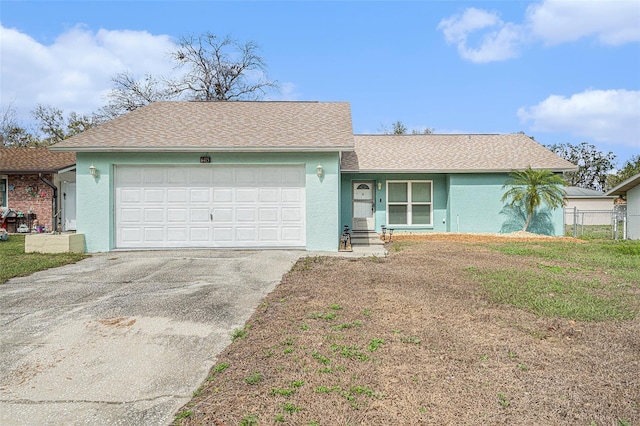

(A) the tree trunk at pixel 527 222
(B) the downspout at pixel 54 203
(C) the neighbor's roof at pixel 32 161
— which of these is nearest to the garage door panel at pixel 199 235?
(C) the neighbor's roof at pixel 32 161

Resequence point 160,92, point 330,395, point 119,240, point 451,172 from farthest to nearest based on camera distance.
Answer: point 160,92, point 451,172, point 119,240, point 330,395

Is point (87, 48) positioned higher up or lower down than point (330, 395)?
higher up

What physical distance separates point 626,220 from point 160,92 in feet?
94.3

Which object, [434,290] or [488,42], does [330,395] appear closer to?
[434,290]

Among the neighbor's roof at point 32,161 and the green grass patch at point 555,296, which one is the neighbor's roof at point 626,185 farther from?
the neighbor's roof at point 32,161

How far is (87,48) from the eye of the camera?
18.5m

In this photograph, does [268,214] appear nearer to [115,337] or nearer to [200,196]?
[200,196]

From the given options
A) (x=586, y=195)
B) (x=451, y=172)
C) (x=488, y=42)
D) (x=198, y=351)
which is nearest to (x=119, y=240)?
(x=198, y=351)

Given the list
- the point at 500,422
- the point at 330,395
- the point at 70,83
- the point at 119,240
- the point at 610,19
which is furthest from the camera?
the point at 70,83

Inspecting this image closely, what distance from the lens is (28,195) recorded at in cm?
1786

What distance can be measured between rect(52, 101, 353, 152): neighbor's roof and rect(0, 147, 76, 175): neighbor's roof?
7.10m

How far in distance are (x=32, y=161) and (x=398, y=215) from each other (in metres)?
16.9

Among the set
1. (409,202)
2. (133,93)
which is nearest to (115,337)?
(409,202)

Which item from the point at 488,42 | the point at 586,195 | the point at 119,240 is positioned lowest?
the point at 119,240
